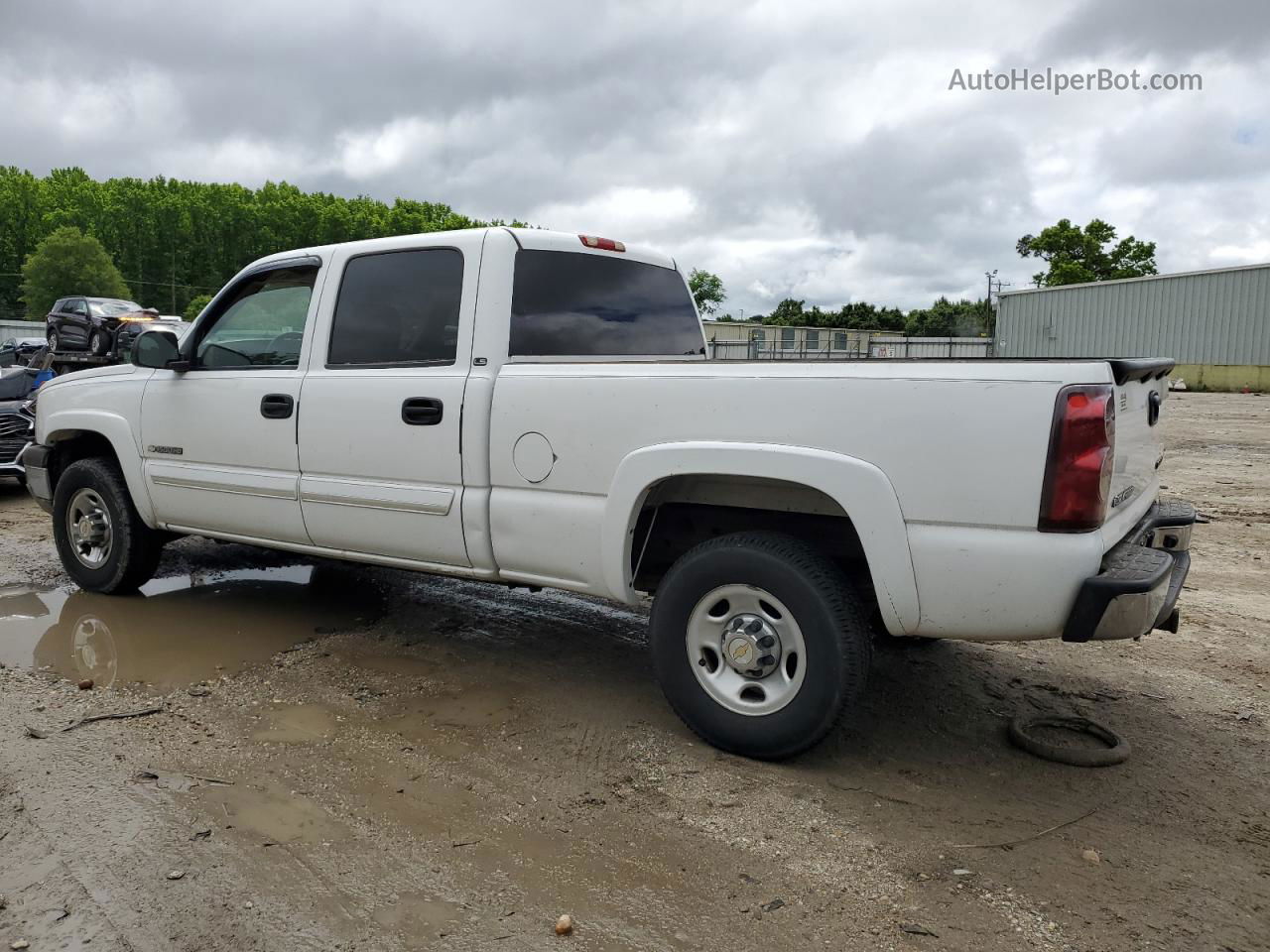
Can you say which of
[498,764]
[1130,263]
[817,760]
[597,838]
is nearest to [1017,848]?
[817,760]

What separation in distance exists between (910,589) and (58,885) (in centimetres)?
264

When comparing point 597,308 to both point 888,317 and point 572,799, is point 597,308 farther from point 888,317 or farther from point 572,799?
point 888,317

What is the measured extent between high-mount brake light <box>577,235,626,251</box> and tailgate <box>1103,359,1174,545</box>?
242 cm

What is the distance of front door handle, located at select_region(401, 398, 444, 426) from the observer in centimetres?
397

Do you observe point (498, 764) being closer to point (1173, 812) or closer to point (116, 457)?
point (1173, 812)

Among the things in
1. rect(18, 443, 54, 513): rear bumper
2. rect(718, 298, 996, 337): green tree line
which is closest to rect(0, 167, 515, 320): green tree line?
rect(718, 298, 996, 337): green tree line

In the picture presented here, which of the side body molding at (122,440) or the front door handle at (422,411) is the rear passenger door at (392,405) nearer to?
the front door handle at (422,411)

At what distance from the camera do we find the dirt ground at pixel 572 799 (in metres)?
2.50

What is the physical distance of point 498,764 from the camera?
3.41 meters

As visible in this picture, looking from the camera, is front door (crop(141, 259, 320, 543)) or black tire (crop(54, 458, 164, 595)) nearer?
front door (crop(141, 259, 320, 543))

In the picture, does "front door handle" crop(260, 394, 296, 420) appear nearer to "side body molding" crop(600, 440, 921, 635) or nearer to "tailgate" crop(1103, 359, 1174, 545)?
"side body molding" crop(600, 440, 921, 635)

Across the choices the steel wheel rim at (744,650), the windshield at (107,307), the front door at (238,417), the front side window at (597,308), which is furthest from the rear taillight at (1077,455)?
the windshield at (107,307)

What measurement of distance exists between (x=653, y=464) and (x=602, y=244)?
1.60 metres

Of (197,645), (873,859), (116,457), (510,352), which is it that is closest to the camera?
(873,859)
